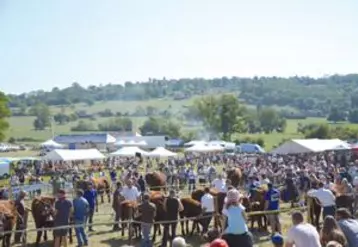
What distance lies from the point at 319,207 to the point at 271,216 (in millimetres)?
2264

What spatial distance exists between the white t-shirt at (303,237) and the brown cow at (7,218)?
8.59 meters

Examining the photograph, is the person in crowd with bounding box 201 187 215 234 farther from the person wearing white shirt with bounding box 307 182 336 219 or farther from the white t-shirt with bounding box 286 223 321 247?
the white t-shirt with bounding box 286 223 321 247

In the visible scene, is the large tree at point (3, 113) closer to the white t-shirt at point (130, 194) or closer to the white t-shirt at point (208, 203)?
the white t-shirt at point (130, 194)

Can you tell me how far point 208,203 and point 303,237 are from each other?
25.3ft

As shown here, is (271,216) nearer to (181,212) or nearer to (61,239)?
(181,212)

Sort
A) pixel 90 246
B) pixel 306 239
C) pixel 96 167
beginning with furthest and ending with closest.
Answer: pixel 96 167, pixel 90 246, pixel 306 239

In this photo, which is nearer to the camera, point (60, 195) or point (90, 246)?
point (60, 195)

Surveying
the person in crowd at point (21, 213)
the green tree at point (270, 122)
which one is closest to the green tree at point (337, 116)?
the green tree at point (270, 122)

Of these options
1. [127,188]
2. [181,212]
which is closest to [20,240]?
[127,188]

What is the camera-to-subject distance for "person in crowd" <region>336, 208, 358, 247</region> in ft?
29.4

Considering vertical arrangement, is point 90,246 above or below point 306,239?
below

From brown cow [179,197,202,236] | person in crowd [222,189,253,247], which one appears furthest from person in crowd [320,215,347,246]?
brown cow [179,197,202,236]

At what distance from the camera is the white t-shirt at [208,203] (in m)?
15.9

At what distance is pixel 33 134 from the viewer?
15138 centimetres
